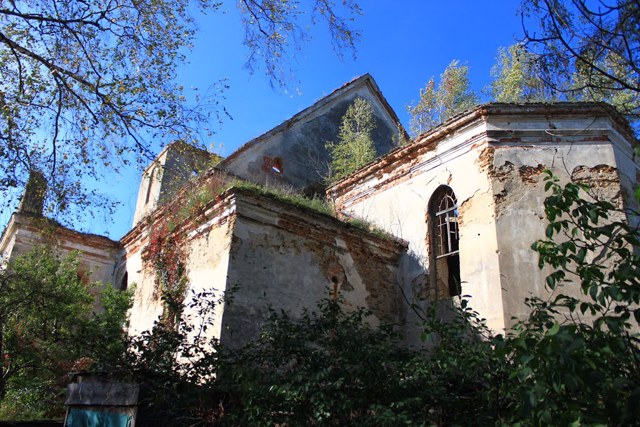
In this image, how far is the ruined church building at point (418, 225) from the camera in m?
8.24

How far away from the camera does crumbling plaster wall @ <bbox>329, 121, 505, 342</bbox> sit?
852 cm

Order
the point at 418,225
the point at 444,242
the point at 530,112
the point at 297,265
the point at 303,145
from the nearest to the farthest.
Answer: the point at 297,265 → the point at 530,112 → the point at 444,242 → the point at 418,225 → the point at 303,145

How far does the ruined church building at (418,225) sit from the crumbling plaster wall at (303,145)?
1.90m

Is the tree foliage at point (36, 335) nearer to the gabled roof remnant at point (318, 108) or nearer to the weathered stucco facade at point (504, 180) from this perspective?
the gabled roof remnant at point (318, 108)

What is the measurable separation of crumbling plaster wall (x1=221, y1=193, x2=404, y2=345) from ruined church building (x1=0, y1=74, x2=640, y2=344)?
0.02 meters

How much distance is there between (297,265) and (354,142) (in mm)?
7295

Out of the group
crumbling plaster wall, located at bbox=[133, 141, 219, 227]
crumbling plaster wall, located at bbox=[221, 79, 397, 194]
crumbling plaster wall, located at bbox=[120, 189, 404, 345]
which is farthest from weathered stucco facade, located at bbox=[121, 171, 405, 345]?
crumbling plaster wall, located at bbox=[221, 79, 397, 194]

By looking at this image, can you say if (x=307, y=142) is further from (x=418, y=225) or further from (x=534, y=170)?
(x=534, y=170)

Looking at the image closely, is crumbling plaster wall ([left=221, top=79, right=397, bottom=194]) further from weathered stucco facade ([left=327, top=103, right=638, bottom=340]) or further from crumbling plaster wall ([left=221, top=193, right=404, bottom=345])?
weathered stucco facade ([left=327, top=103, right=638, bottom=340])

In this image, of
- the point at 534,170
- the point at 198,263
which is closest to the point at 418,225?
the point at 534,170

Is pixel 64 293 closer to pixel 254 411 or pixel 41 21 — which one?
pixel 41 21

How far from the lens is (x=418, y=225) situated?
10.2 meters

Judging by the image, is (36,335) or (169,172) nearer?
(36,335)

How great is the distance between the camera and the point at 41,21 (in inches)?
271
